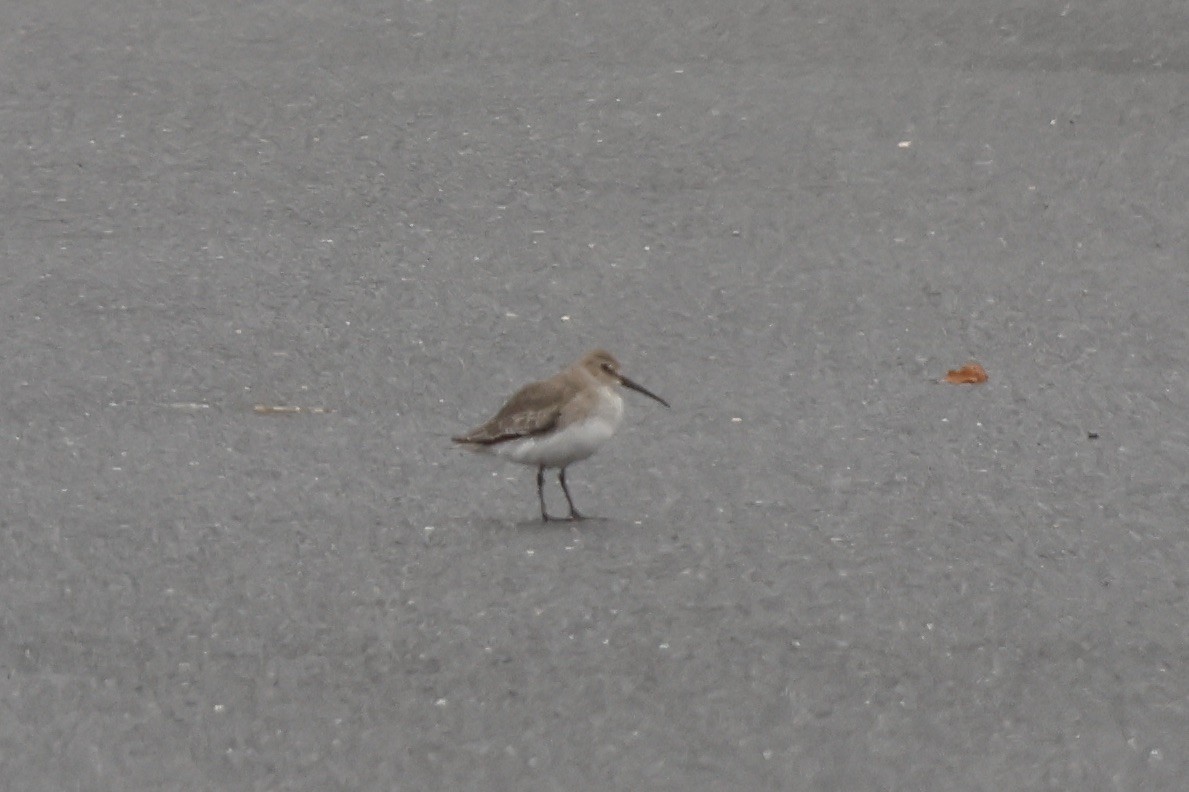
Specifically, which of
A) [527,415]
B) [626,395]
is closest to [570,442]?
[527,415]

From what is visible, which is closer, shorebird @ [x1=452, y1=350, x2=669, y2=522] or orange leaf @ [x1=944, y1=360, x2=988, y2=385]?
shorebird @ [x1=452, y1=350, x2=669, y2=522]

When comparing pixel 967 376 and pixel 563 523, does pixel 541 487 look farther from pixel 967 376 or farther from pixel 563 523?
pixel 967 376

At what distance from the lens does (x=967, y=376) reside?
7281 millimetres

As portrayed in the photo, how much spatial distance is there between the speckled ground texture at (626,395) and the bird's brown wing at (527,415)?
0.25 meters

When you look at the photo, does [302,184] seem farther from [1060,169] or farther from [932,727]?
[932,727]

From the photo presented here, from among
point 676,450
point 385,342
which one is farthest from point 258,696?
point 385,342

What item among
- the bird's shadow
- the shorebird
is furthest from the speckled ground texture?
the shorebird

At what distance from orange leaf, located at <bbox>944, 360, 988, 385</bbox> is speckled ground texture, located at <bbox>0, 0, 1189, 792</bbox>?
54mm

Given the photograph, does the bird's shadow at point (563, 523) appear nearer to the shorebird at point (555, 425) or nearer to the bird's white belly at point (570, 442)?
the shorebird at point (555, 425)

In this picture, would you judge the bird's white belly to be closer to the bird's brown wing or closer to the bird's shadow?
the bird's brown wing

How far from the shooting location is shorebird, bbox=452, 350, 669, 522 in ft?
20.3

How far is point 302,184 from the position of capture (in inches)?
353

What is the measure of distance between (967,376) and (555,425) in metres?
1.77

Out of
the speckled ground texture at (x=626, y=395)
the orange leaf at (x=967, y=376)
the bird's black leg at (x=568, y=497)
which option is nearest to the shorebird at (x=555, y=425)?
the bird's black leg at (x=568, y=497)
